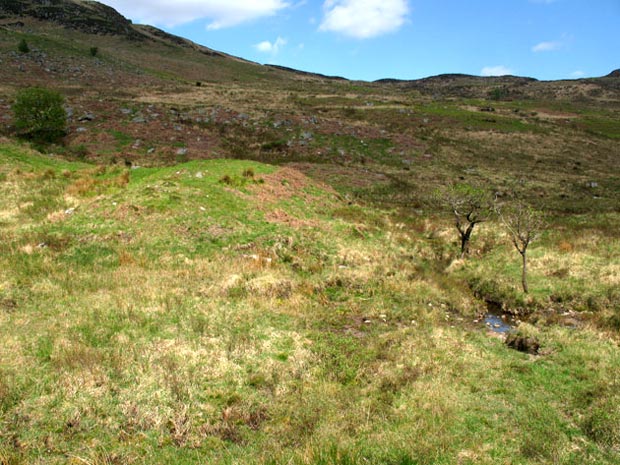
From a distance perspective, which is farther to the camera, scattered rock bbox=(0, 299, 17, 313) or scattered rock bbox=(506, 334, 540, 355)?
scattered rock bbox=(506, 334, 540, 355)

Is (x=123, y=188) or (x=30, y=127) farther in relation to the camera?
(x=30, y=127)

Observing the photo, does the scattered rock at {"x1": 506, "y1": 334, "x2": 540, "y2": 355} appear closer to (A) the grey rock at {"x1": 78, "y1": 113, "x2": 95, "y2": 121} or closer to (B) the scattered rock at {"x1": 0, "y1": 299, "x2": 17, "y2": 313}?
(B) the scattered rock at {"x1": 0, "y1": 299, "x2": 17, "y2": 313}

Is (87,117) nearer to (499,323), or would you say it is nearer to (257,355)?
(257,355)

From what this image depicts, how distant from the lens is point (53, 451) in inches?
342

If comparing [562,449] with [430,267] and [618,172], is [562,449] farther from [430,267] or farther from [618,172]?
[618,172]

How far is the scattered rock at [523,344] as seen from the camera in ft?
49.0

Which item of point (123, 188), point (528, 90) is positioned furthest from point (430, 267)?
point (528, 90)

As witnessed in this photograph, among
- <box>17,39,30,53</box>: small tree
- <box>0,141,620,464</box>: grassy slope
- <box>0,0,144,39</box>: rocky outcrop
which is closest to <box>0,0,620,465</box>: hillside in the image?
<box>0,141,620,464</box>: grassy slope

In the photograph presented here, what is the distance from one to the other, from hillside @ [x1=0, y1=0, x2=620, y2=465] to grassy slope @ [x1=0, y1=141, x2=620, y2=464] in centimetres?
7

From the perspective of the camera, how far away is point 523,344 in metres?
15.1

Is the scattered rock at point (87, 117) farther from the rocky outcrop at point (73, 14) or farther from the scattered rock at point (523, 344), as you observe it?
the rocky outcrop at point (73, 14)

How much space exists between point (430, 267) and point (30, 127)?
1923 inches

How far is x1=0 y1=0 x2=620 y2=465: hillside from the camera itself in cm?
945

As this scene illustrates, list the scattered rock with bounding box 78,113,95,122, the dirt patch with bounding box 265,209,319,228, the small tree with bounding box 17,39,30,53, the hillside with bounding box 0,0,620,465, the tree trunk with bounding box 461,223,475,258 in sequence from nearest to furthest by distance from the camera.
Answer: the hillside with bounding box 0,0,620,465
the dirt patch with bounding box 265,209,319,228
the tree trunk with bounding box 461,223,475,258
the scattered rock with bounding box 78,113,95,122
the small tree with bounding box 17,39,30,53
